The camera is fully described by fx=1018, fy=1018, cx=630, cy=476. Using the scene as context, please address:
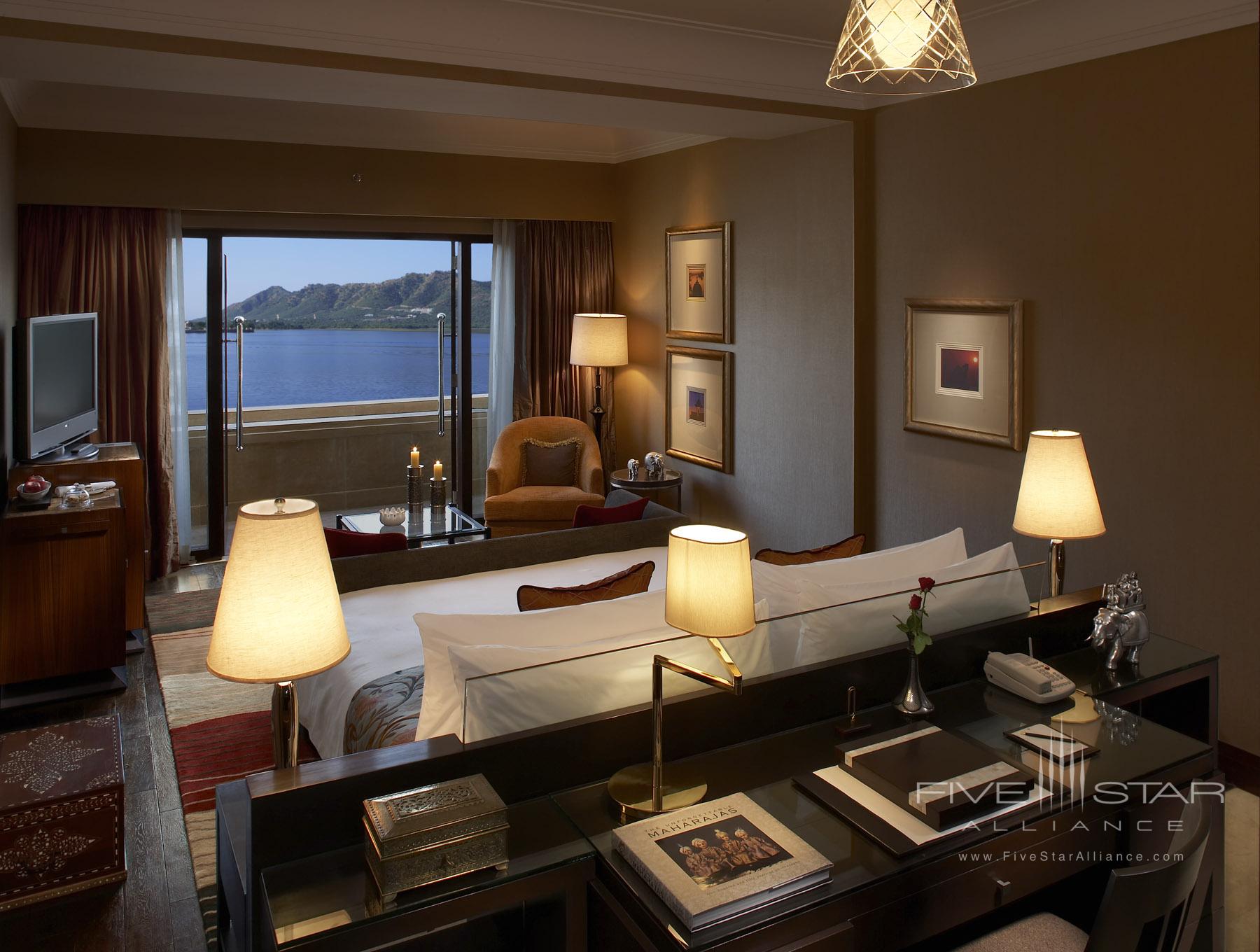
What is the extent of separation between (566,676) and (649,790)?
0.28 meters

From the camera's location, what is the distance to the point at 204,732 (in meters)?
4.04

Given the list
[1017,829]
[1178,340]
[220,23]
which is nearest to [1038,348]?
[1178,340]

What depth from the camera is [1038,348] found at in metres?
4.25

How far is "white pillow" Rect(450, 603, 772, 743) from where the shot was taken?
204 cm

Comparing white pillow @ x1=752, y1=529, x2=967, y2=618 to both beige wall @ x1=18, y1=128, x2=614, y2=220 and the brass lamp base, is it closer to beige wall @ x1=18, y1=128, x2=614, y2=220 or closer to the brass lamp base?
the brass lamp base

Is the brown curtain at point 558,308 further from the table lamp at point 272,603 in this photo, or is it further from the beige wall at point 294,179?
the table lamp at point 272,603

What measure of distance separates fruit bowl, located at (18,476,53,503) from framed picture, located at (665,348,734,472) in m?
3.70

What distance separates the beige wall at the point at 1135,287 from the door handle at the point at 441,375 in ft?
12.5

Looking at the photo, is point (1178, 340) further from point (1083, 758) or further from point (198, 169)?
point (198, 169)

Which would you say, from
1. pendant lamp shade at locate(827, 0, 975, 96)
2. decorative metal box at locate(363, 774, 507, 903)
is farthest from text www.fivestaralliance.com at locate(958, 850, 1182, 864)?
pendant lamp shade at locate(827, 0, 975, 96)

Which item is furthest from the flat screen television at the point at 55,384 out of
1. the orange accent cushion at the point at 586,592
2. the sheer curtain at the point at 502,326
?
the orange accent cushion at the point at 586,592

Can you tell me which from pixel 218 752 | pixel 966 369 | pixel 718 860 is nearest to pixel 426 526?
pixel 218 752

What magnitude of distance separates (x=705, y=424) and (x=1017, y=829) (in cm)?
476

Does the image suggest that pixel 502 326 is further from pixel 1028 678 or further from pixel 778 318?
pixel 1028 678
